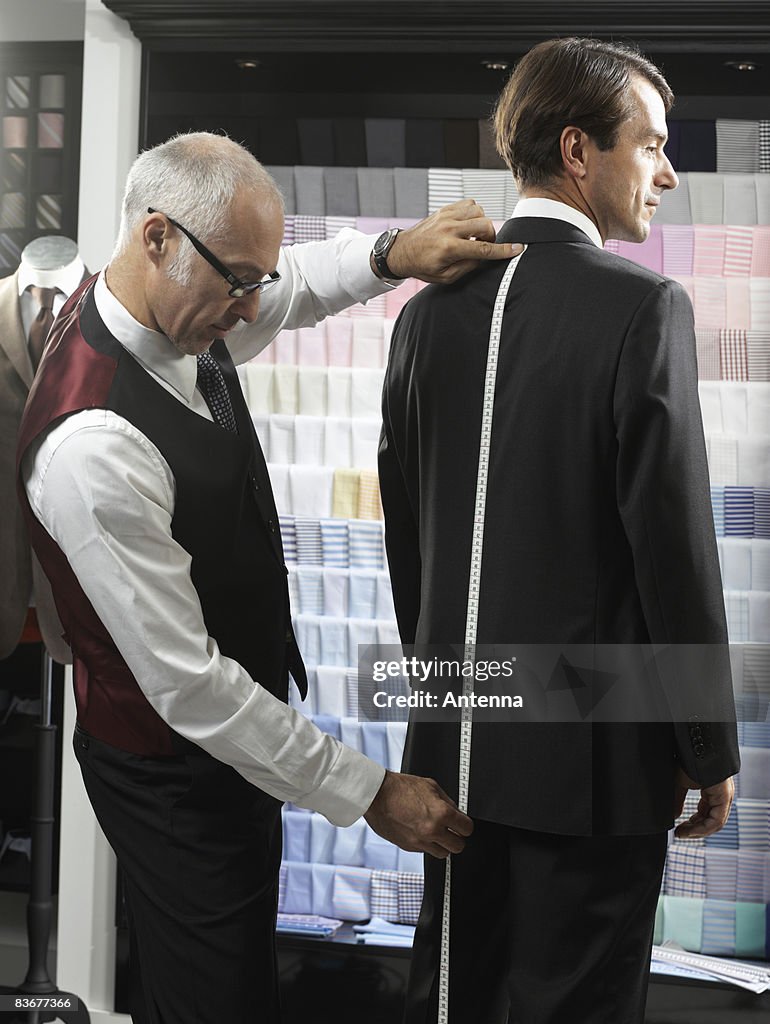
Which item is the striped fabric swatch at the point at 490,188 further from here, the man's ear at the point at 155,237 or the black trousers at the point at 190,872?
the black trousers at the point at 190,872

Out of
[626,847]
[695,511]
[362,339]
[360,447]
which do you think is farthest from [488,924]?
→ [362,339]

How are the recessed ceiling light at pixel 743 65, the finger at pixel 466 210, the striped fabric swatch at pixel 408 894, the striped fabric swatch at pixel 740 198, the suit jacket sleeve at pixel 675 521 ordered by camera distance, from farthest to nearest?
the striped fabric swatch at pixel 408 894, the striped fabric swatch at pixel 740 198, the recessed ceiling light at pixel 743 65, the finger at pixel 466 210, the suit jacket sleeve at pixel 675 521

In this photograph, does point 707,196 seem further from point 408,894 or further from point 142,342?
point 408,894

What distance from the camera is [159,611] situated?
1.39 meters

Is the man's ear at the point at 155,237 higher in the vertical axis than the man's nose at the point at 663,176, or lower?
lower

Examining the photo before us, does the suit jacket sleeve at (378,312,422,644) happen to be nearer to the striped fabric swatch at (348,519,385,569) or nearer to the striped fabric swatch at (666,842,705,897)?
the striped fabric swatch at (348,519,385,569)

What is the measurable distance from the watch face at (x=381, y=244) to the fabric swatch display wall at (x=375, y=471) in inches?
28.2

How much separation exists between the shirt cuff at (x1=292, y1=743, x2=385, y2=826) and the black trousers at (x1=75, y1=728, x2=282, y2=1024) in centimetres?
20

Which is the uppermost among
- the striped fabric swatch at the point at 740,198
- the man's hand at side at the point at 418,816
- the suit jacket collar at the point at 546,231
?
the striped fabric swatch at the point at 740,198

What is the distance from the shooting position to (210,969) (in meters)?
1.59

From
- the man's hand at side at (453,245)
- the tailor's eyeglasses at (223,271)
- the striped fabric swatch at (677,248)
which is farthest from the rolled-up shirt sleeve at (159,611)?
the striped fabric swatch at (677,248)

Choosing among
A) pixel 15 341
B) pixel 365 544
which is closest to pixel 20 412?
pixel 15 341

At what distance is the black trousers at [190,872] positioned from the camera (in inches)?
62.2

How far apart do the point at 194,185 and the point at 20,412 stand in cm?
106
